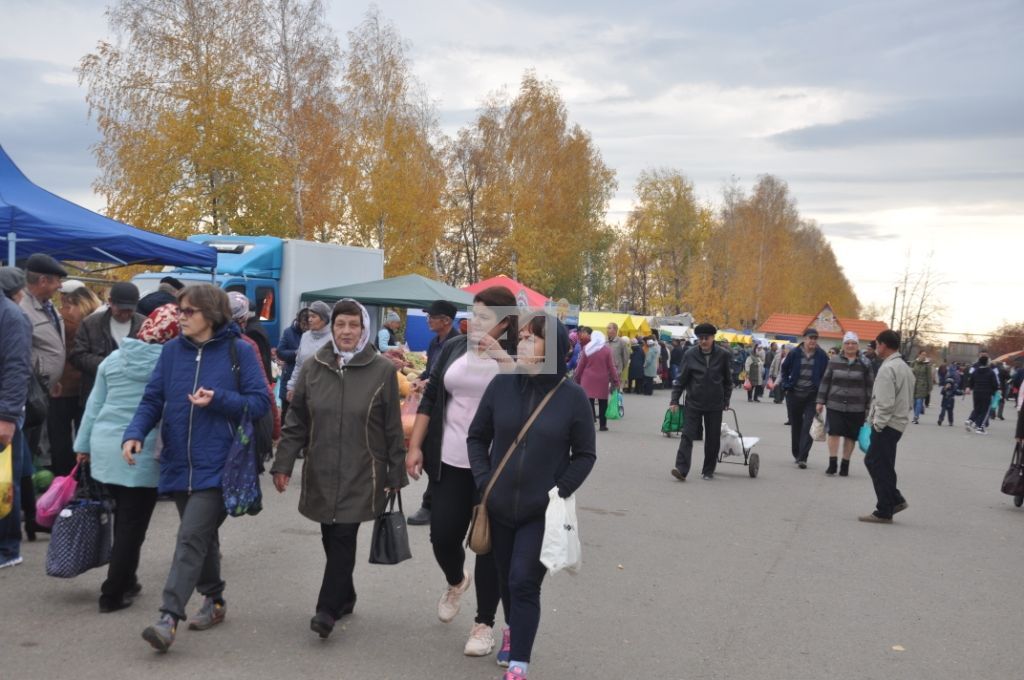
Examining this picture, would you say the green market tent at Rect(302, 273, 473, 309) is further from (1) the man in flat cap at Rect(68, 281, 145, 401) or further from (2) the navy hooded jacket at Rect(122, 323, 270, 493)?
(2) the navy hooded jacket at Rect(122, 323, 270, 493)

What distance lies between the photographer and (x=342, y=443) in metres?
5.08

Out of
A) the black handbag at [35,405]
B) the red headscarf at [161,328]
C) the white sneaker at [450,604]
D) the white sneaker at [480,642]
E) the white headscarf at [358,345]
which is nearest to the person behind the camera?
the white sneaker at [480,642]

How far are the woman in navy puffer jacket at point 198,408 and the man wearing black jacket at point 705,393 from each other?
7664 millimetres

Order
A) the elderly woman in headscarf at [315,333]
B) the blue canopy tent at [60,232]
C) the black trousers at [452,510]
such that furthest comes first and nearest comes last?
the blue canopy tent at [60,232] → the elderly woman in headscarf at [315,333] → the black trousers at [452,510]

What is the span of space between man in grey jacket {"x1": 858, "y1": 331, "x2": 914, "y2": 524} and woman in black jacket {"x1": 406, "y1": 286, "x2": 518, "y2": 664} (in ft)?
18.1

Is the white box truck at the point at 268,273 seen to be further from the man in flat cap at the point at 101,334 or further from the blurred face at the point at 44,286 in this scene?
A: the blurred face at the point at 44,286

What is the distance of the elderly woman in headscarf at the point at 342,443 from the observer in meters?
5.08

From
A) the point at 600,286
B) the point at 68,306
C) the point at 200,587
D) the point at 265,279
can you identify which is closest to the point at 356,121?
the point at 265,279

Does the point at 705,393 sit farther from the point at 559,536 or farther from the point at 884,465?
the point at 559,536

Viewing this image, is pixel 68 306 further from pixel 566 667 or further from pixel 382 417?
pixel 566 667

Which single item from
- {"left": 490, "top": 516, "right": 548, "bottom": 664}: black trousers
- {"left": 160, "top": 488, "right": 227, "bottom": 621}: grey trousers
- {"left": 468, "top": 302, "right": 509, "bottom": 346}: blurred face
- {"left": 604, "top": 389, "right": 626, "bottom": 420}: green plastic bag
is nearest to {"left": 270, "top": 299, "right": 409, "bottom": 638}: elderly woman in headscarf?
{"left": 160, "top": 488, "right": 227, "bottom": 621}: grey trousers

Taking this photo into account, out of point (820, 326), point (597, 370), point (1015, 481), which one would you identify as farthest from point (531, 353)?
point (820, 326)

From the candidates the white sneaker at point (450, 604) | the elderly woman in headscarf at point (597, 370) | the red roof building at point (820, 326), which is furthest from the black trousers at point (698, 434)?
the red roof building at point (820, 326)

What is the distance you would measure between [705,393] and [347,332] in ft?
24.8
